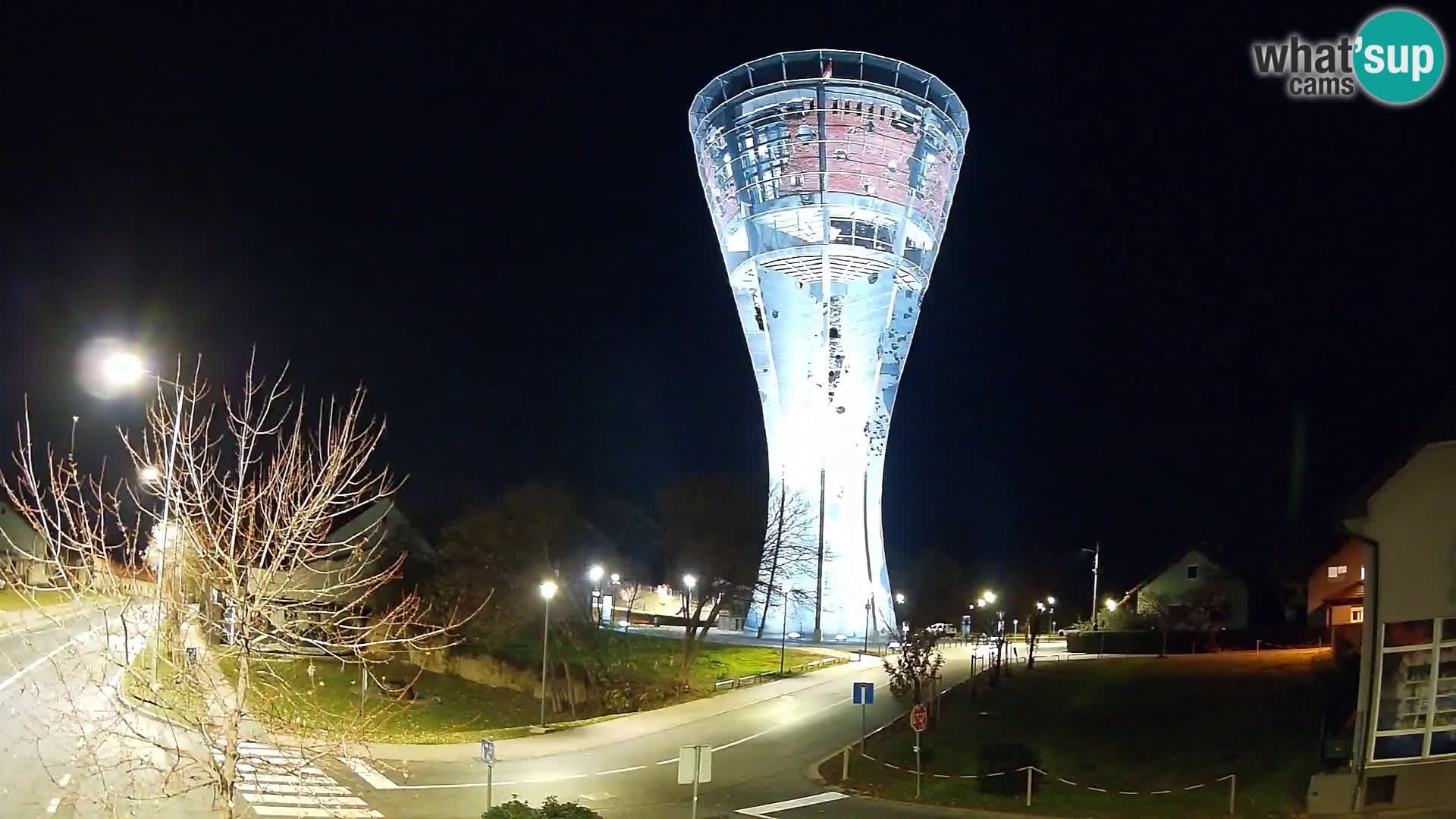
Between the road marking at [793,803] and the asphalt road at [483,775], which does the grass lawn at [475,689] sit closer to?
the asphalt road at [483,775]

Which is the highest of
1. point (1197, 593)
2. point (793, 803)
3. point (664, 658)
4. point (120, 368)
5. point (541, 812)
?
point (120, 368)

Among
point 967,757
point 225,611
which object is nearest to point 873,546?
point 967,757

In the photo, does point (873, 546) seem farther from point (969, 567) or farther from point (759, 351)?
point (969, 567)

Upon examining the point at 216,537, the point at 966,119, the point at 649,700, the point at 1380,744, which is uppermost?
the point at 966,119

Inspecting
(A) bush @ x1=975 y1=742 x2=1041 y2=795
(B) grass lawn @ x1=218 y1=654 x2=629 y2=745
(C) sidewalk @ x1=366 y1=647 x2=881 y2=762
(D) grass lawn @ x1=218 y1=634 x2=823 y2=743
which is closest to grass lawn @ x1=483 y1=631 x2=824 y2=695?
(D) grass lawn @ x1=218 y1=634 x2=823 y2=743

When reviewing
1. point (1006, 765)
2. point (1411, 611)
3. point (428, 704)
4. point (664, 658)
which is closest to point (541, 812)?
point (1006, 765)

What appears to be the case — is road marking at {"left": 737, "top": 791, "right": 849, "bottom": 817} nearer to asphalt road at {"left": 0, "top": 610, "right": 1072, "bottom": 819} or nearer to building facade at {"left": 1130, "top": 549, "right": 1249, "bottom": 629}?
asphalt road at {"left": 0, "top": 610, "right": 1072, "bottom": 819}

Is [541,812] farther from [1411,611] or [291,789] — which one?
[1411,611]
